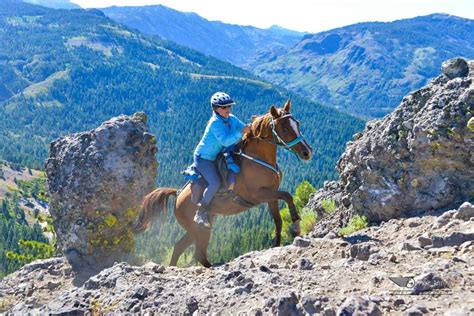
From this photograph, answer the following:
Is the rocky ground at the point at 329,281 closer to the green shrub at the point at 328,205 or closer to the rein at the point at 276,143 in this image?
the rein at the point at 276,143

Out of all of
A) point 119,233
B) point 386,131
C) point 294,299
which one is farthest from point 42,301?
point 386,131

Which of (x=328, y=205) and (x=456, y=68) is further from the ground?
(x=456, y=68)

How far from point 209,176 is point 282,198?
2.09 m

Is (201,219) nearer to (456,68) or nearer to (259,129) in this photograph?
(259,129)

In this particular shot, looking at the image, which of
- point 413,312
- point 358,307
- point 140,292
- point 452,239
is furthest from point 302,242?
point 413,312

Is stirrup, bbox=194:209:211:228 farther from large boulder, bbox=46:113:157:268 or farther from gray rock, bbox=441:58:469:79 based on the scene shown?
gray rock, bbox=441:58:469:79

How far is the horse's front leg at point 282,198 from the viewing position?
507 inches

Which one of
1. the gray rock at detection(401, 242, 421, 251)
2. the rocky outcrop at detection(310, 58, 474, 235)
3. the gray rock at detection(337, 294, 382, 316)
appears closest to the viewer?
the gray rock at detection(337, 294, 382, 316)

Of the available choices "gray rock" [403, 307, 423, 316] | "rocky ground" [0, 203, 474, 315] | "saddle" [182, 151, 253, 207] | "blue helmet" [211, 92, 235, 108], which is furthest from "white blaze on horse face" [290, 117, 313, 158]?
"gray rock" [403, 307, 423, 316]

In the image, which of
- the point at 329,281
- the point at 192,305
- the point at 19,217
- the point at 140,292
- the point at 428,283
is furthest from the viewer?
the point at 19,217

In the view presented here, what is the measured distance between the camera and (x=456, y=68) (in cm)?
1390

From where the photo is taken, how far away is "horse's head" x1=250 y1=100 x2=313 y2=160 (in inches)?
498

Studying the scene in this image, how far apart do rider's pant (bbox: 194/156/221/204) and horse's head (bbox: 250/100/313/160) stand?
187 cm

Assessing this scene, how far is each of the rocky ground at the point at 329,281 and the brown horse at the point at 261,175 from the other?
1480 millimetres
